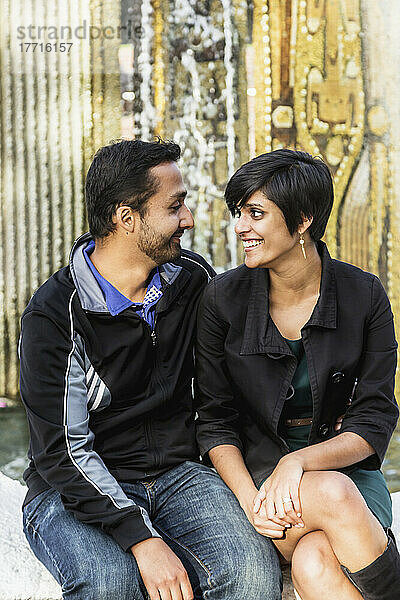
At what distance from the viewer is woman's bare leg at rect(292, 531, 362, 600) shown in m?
1.77

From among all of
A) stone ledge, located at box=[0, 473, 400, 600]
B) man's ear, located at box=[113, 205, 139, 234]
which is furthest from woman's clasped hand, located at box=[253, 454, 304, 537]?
man's ear, located at box=[113, 205, 139, 234]

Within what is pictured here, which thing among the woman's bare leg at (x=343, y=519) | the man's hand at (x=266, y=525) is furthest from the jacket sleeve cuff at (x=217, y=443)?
the woman's bare leg at (x=343, y=519)

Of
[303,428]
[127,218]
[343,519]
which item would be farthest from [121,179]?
[343,519]

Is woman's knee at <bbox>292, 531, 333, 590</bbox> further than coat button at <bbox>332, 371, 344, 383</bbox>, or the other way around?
coat button at <bbox>332, 371, 344, 383</bbox>

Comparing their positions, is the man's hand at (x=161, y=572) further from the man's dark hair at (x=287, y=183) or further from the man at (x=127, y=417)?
the man's dark hair at (x=287, y=183)

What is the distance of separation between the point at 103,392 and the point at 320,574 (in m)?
0.74

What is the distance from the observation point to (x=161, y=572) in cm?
182

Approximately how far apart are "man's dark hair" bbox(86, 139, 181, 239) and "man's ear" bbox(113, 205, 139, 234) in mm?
11

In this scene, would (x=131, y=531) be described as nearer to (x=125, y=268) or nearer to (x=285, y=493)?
(x=285, y=493)

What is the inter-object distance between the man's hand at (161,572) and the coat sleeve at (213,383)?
1.24 feet

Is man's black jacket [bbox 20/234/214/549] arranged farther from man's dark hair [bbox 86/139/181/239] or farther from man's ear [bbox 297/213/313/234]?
man's ear [bbox 297/213/313/234]

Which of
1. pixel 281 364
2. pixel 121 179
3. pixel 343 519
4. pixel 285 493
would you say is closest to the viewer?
pixel 343 519

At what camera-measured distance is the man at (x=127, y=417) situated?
1876 mm

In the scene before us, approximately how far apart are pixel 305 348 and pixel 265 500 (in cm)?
42
